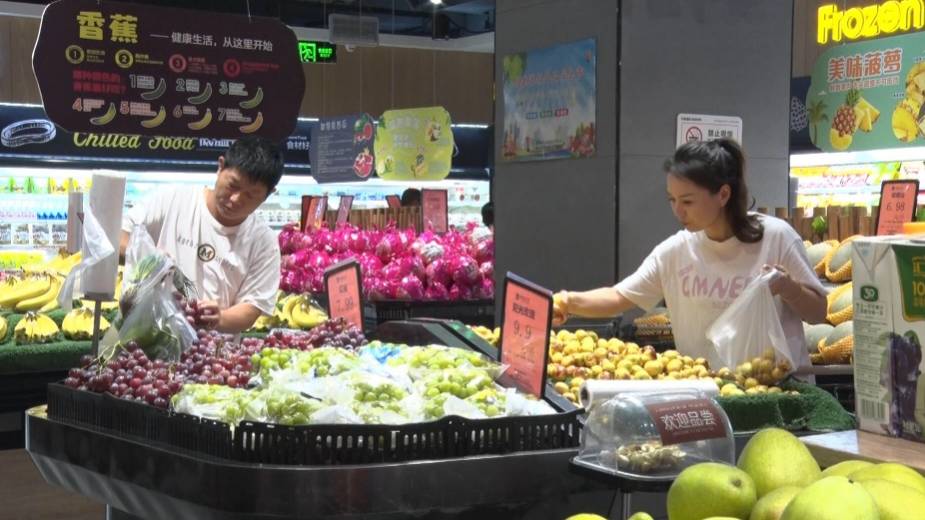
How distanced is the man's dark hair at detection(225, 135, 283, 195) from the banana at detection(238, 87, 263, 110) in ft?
7.47

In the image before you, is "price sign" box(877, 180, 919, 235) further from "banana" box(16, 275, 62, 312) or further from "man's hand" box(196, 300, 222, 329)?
"banana" box(16, 275, 62, 312)

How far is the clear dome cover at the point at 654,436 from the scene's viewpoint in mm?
2127

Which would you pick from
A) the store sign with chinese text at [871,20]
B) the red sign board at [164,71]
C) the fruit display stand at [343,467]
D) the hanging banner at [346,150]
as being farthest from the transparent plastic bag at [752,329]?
the hanging banner at [346,150]

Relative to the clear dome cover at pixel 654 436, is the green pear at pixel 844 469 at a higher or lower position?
higher

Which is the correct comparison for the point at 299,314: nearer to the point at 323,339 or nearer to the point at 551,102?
the point at 551,102

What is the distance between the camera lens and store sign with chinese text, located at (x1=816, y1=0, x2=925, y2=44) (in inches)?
290

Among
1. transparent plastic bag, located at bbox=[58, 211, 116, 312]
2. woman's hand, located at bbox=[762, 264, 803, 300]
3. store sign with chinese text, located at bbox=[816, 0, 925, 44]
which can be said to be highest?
store sign with chinese text, located at bbox=[816, 0, 925, 44]

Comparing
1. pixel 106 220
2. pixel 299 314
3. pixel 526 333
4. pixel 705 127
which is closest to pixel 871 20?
pixel 705 127

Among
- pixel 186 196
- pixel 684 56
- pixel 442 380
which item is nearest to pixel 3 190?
pixel 186 196

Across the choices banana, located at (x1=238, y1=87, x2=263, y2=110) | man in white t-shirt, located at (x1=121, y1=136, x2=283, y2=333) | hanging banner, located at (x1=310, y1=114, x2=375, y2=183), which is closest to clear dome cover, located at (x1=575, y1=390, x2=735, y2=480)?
man in white t-shirt, located at (x1=121, y1=136, x2=283, y2=333)

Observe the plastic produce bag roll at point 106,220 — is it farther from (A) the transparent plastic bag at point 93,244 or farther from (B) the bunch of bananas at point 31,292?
(B) the bunch of bananas at point 31,292

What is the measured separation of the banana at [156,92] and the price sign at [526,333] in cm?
391

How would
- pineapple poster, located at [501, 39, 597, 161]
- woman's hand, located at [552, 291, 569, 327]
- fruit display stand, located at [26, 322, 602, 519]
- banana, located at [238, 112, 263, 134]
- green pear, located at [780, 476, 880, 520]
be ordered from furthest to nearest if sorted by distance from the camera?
1. banana, located at [238, 112, 263, 134]
2. pineapple poster, located at [501, 39, 597, 161]
3. woman's hand, located at [552, 291, 569, 327]
4. fruit display stand, located at [26, 322, 602, 519]
5. green pear, located at [780, 476, 880, 520]

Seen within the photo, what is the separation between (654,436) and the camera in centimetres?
216
